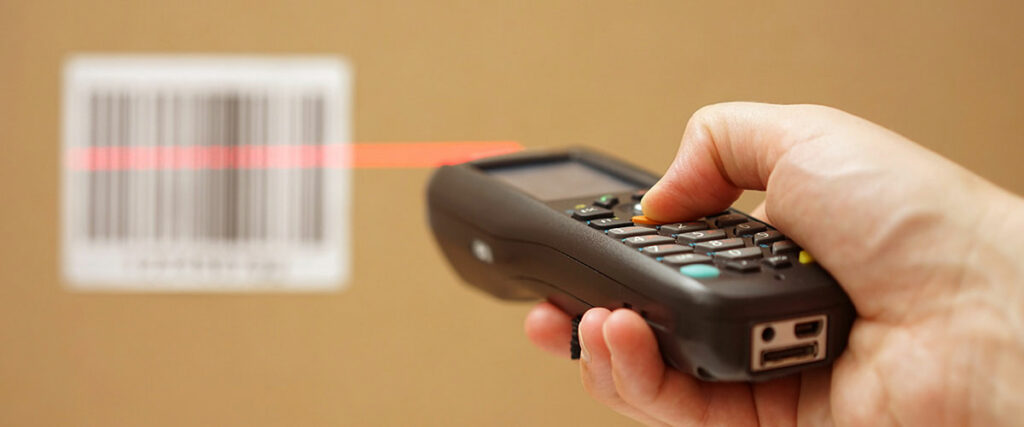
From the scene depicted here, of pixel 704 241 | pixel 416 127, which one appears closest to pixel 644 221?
pixel 704 241

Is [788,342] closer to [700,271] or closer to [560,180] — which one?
[700,271]

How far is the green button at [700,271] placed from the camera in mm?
309

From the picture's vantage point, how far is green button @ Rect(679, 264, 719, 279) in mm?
309

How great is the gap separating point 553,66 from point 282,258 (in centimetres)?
22

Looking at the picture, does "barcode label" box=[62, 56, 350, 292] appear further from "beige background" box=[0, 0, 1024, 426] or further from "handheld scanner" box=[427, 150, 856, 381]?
"handheld scanner" box=[427, 150, 856, 381]

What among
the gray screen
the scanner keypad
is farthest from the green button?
the gray screen

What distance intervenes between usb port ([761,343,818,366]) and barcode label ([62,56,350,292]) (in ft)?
1.15

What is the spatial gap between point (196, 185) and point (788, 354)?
1.39ft

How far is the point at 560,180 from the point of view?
0.47 metres

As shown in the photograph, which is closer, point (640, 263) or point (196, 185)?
point (640, 263)

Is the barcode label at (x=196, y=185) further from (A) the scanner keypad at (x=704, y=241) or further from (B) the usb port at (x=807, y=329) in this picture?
(B) the usb port at (x=807, y=329)

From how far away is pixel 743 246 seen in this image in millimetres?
346

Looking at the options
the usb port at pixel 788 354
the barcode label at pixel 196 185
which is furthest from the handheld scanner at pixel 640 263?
the barcode label at pixel 196 185

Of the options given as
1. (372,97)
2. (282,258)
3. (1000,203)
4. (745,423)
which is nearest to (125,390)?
(282,258)
